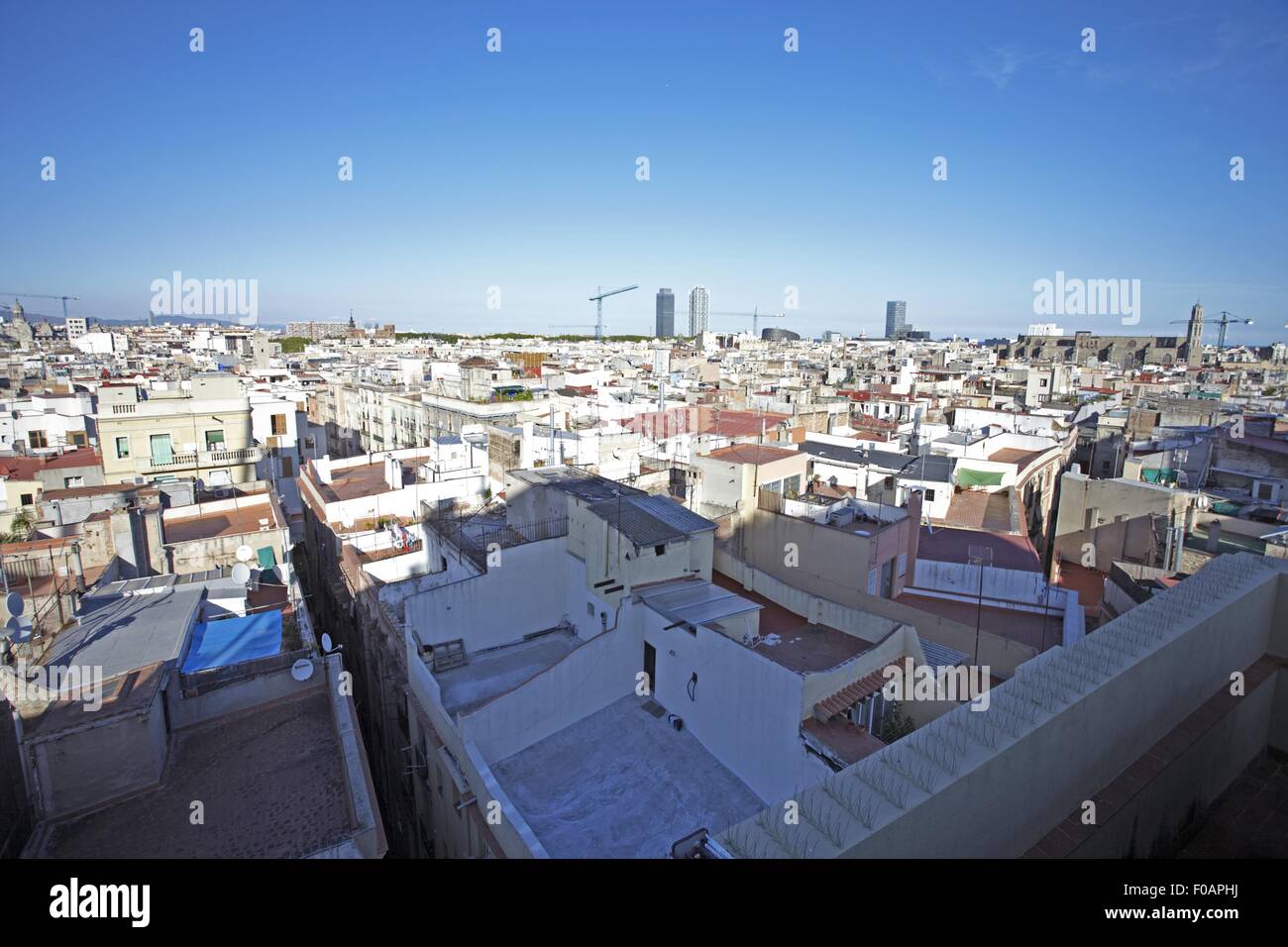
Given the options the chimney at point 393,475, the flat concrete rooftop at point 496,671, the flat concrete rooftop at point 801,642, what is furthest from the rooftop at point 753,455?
the chimney at point 393,475

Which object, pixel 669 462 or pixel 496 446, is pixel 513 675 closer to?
pixel 669 462

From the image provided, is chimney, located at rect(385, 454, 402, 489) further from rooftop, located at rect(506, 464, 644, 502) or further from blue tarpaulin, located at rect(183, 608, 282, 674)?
blue tarpaulin, located at rect(183, 608, 282, 674)

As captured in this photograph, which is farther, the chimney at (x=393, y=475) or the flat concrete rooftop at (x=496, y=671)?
the chimney at (x=393, y=475)

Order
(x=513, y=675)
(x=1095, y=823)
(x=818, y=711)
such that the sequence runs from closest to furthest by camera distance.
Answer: (x=1095, y=823) < (x=818, y=711) < (x=513, y=675)

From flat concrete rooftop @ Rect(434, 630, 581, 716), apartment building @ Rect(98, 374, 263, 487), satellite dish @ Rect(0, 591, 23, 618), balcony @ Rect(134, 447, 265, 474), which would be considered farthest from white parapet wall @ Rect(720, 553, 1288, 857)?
balcony @ Rect(134, 447, 265, 474)

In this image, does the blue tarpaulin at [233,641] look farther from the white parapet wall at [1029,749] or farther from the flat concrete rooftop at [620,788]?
the white parapet wall at [1029,749]

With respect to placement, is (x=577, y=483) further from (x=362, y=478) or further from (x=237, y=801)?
(x=362, y=478)

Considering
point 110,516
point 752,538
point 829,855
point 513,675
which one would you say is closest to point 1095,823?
point 829,855
